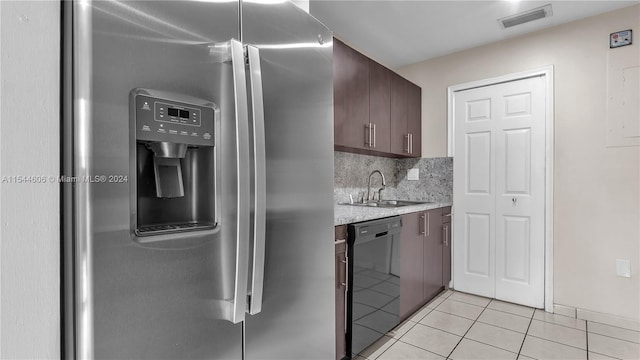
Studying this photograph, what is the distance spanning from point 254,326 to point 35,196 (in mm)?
666

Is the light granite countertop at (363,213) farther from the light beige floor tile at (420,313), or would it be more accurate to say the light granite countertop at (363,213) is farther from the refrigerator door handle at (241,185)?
the light beige floor tile at (420,313)

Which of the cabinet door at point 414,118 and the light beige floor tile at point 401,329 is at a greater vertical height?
the cabinet door at point 414,118

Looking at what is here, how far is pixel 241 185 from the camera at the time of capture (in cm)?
87

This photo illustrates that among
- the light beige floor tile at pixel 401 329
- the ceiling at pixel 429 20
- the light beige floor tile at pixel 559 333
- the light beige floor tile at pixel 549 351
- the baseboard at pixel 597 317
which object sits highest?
the ceiling at pixel 429 20

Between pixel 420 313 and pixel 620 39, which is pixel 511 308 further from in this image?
pixel 620 39

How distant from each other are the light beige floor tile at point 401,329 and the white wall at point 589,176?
53.0 inches

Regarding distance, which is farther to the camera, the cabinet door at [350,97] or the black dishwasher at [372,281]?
the cabinet door at [350,97]

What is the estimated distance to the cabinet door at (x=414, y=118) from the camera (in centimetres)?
315

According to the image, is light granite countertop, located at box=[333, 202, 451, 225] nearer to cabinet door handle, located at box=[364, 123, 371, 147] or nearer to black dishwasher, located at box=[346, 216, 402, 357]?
black dishwasher, located at box=[346, 216, 402, 357]

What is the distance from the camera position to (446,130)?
10.6 feet

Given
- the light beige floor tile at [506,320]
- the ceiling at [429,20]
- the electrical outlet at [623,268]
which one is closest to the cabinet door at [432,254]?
the light beige floor tile at [506,320]

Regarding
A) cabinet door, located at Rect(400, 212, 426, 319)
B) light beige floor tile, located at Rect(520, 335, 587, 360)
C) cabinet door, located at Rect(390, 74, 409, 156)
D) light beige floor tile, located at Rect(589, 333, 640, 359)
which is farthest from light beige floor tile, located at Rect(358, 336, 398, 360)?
cabinet door, located at Rect(390, 74, 409, 156)

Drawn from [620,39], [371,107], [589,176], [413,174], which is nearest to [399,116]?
[371,107]

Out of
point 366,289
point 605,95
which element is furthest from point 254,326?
point 605,95
